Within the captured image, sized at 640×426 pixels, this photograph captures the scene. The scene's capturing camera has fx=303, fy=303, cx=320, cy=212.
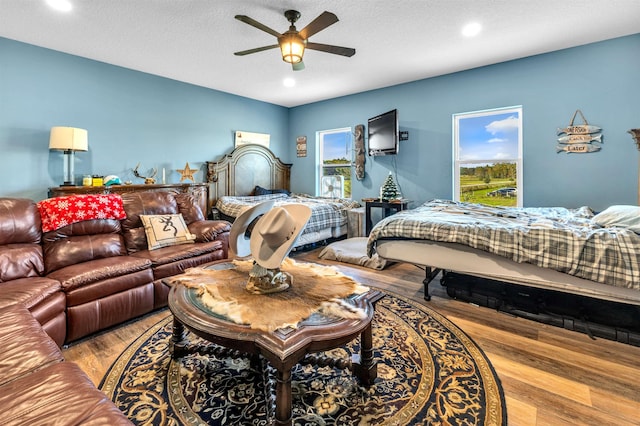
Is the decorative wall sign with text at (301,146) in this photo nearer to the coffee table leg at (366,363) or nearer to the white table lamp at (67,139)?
the white table lamp at (67,139)

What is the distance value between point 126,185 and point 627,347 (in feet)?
16.8

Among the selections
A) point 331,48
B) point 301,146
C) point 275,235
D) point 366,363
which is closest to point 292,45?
point 331,48

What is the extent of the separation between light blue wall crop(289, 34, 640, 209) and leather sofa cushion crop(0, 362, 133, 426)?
4765 millimetres

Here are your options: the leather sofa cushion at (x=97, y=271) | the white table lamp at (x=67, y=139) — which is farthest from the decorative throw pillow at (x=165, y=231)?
the white table lamp at (x=67, y=139)

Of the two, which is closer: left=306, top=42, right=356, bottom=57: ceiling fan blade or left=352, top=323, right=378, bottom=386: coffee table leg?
left=352, top=323, right=378, bottom=386: coffee table leg

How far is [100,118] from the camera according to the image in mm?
4094

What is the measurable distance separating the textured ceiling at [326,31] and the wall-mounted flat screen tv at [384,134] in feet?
2.20

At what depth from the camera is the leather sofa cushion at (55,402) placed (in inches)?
34.5

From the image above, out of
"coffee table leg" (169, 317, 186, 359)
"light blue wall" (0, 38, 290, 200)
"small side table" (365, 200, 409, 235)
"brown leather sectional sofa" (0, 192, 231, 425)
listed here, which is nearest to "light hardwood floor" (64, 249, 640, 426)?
"brown leather sectional sofa" (0, 192, 231, 425)

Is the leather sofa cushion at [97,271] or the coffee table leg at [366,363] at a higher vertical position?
the leather sofa cushion at [97,271]

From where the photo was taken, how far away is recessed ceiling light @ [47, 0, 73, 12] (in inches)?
106

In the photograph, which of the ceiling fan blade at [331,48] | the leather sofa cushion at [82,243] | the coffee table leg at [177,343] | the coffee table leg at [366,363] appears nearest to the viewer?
the coffee table leg at [366,363]

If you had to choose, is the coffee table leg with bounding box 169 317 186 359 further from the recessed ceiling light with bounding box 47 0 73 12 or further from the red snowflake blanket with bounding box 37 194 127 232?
the recessed ceiling light with bounding box 47 0 73 12

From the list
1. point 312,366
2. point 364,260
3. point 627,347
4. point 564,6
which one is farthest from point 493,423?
point 564,6
